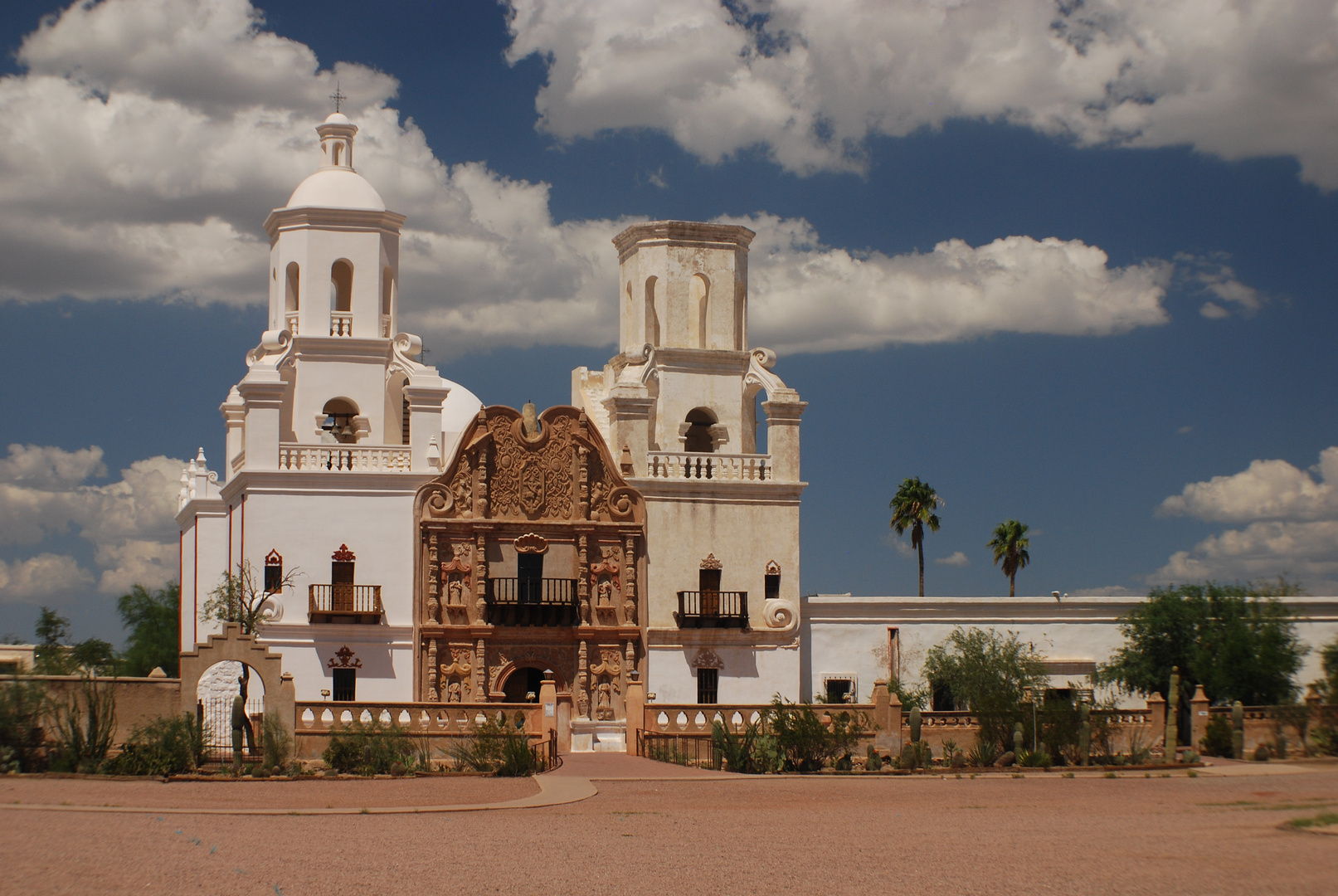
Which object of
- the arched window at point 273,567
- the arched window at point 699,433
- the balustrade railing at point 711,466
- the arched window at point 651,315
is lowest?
the arched window at point 273,567

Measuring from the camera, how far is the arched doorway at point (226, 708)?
27859 millimetres

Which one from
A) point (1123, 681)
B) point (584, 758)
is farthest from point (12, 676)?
point (1123, 681)

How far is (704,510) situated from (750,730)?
39.3 ft

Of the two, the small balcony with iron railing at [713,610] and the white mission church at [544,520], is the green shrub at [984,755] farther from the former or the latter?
the small balcony with iron railing at [713,610]

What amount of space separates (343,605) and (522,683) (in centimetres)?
526

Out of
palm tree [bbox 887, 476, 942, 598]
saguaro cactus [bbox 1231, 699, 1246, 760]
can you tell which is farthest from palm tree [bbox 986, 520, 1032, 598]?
saguaro cactus [bbox 1231, 699, 1246, 760]

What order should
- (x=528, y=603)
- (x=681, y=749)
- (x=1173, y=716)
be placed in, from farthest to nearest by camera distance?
1. (x=528, y=603)
2. (x=1173, y=716)
3. (x=681, y=749)

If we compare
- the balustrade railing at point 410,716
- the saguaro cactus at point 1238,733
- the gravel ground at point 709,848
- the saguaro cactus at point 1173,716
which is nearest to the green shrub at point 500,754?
the balustrade railing at point 410,716

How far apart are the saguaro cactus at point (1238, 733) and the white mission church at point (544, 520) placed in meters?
7.25

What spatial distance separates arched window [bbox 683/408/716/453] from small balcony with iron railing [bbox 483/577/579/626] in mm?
6589

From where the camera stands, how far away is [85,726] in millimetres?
25688

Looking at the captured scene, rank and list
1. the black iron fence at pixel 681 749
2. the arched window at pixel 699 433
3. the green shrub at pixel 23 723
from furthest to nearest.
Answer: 1. the arched window at pixel 699 433
2. the black iron fence at pixel 681 749
3. the green shrub at pixel 23 723

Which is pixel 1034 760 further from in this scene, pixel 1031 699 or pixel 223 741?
pixel 223 741

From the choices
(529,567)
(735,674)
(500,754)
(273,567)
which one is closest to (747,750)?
(500,754)
